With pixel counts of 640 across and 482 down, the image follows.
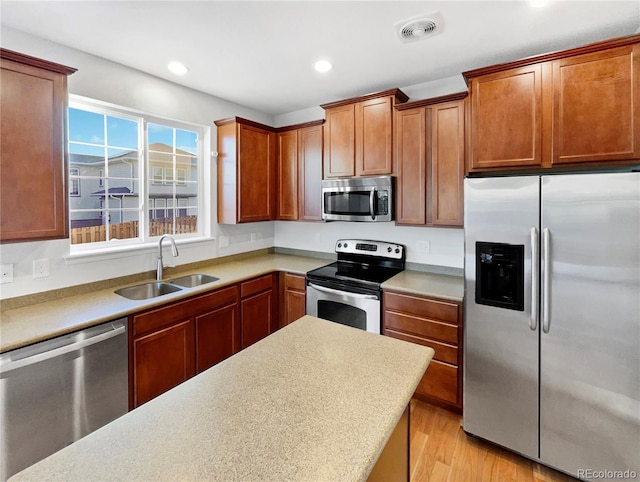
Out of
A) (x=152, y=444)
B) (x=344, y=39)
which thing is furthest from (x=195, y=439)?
(x=344, y=39)

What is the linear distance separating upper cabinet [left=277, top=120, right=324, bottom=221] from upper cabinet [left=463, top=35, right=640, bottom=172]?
1.53m

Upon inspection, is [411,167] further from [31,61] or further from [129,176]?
[31,61]

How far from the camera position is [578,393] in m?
1.73

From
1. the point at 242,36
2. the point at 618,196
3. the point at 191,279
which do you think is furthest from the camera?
the point at 191,279

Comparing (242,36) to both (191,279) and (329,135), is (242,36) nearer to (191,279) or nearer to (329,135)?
(329,135)

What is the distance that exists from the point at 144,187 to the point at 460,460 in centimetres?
311

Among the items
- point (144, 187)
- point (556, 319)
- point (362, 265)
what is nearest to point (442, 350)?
point (556, 319)

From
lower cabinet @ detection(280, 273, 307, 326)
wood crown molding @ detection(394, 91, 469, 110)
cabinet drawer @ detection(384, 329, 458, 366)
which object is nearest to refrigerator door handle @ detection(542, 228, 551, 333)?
cabinet drawer @ detection(384, 329, 458, 366)

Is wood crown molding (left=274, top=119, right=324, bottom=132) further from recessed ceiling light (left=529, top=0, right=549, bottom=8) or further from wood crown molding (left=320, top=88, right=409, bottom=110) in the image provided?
recessed ceiling light (left=529, top=0, right=549, bottom=8)

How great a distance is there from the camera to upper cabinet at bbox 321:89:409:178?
2.75 metres

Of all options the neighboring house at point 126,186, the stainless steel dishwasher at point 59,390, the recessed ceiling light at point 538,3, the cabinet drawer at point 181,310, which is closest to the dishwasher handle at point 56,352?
the stainless steel dishwasher at point 59,390

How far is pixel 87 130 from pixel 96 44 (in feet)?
1.95

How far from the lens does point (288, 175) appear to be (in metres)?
3.48

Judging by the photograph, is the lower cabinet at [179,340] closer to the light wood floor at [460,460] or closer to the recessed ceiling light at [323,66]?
the light wood floor at [460,460]
